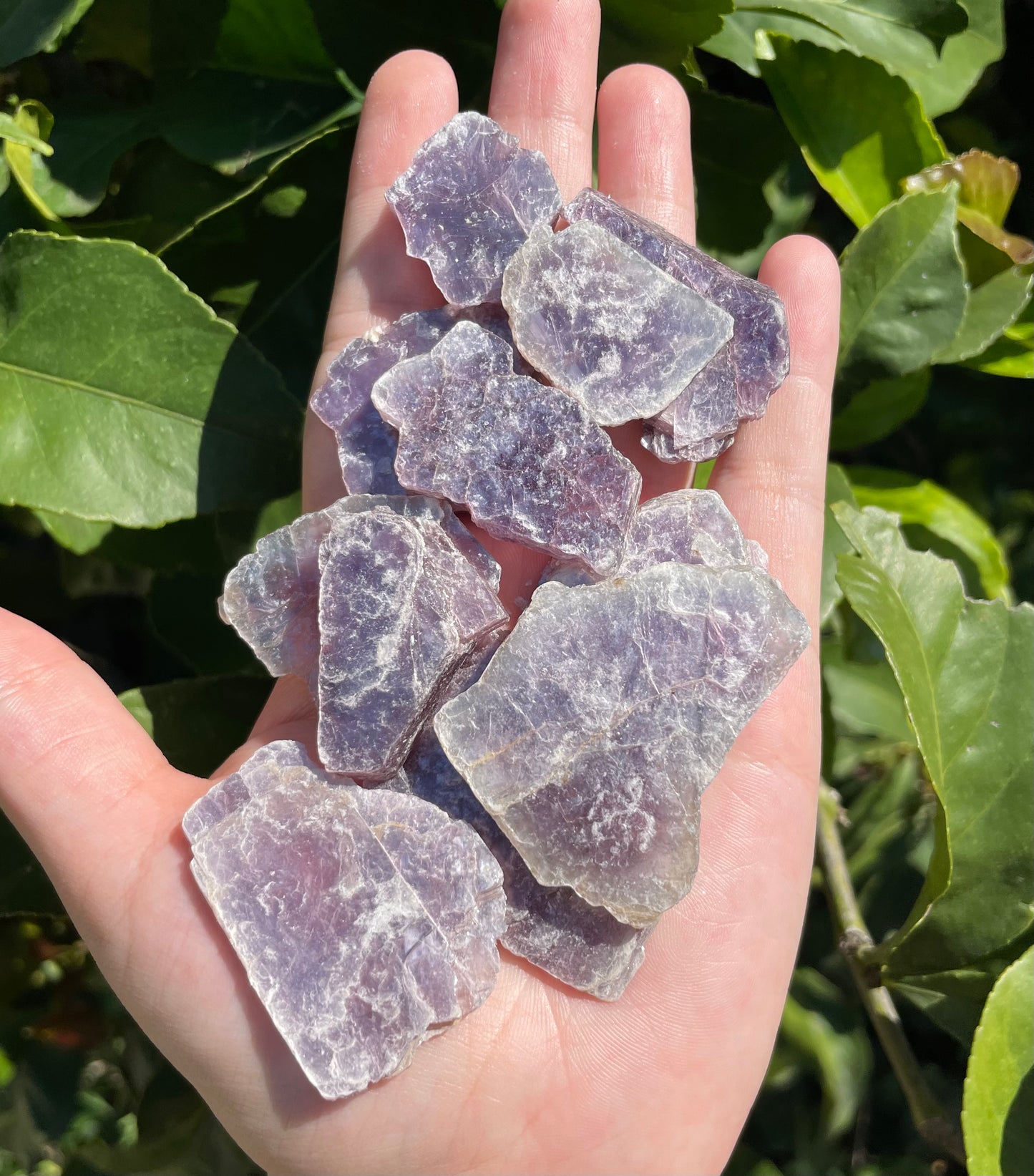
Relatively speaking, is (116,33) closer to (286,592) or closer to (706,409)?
(286,592)

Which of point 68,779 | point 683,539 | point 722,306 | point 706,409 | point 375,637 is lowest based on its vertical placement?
point 68,779

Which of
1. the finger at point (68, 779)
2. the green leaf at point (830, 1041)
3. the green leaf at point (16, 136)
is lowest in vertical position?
the green leaf at point (830, 1041)

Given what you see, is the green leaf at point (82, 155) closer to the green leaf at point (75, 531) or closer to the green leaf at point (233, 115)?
the green leaf at point (233, 115)

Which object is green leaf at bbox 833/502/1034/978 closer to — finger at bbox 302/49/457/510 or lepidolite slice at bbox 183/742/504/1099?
lepidolite slice at bbox 183/742/504/1099

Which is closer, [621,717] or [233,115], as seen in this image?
[621,717]

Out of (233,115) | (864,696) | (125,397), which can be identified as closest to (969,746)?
(864,696)

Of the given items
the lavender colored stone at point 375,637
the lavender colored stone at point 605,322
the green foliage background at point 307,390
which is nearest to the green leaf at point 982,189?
the green foliage background at point 307,390

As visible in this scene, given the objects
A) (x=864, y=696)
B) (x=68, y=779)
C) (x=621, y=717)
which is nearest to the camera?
(x=68, y=779)
